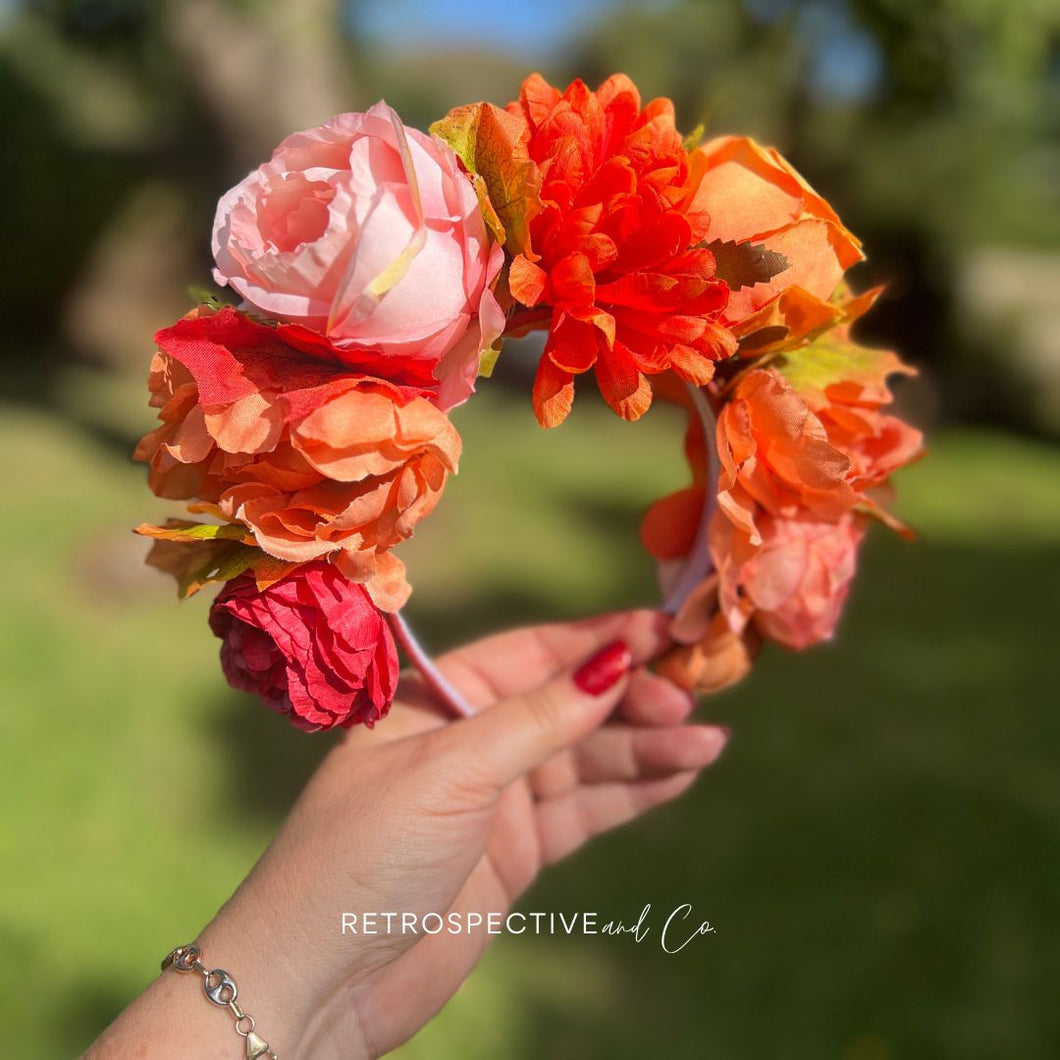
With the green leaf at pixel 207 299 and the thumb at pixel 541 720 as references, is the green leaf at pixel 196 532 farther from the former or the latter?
the thumb at pixel 541 720

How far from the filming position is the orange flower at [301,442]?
98 cm

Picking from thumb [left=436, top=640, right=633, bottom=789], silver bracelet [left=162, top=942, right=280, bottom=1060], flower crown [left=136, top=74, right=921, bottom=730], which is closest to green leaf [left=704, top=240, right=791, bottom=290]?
flower crown [left=136, top=74, right=921, bottom=730]

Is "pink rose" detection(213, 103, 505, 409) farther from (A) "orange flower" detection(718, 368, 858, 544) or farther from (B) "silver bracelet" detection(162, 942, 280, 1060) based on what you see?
(B) "silver bracelet" detection(162, 942, 280, 1060)

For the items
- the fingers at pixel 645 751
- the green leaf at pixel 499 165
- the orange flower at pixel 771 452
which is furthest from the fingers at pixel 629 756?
the green leaf at pixel 499 165

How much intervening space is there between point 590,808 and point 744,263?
1.06 m

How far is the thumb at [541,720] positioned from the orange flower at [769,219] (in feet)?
1.86

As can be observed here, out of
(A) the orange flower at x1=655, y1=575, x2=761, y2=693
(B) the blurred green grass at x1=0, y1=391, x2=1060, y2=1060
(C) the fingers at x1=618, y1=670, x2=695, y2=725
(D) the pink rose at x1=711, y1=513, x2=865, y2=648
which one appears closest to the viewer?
(D) the pink rose at x1=711, y1=513, x2=865, y2=648

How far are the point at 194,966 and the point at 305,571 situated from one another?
0.50m

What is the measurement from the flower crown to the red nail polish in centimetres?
38

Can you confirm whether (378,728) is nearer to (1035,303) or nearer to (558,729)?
(558,729)

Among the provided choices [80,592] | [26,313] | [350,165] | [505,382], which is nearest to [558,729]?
[350,165]

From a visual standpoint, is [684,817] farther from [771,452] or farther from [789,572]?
[771,452]

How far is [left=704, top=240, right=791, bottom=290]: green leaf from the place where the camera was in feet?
3.34

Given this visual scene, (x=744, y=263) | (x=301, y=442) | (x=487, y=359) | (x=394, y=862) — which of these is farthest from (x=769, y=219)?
(x=394, y=862)
